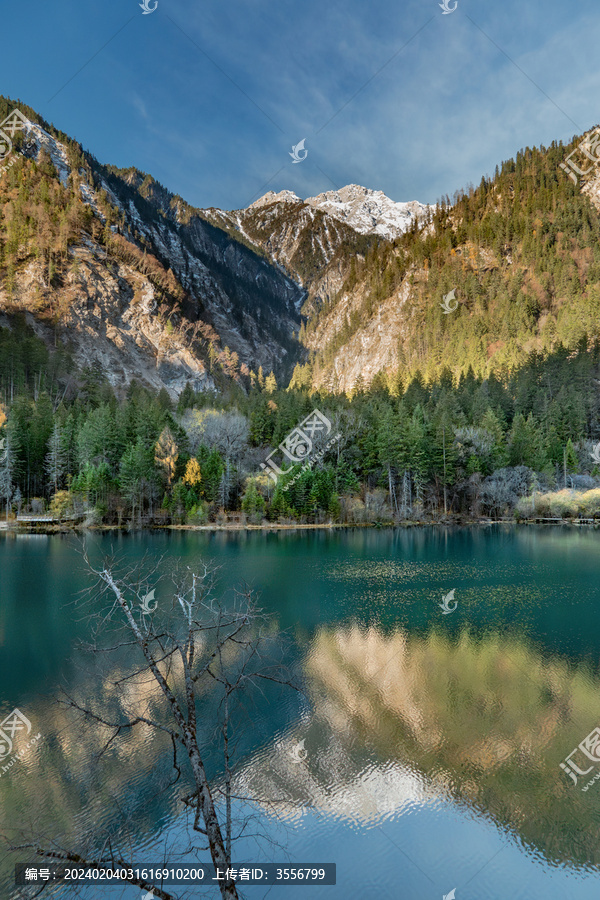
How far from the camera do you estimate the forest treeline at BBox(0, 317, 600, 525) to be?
53781 mm

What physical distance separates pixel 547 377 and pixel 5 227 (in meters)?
108

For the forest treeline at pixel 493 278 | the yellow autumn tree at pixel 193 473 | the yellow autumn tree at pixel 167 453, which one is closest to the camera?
the yellow autumn tree at pixel 193 473

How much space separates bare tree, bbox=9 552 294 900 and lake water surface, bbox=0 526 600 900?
0.48 meters

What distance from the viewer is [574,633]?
56.1 feet

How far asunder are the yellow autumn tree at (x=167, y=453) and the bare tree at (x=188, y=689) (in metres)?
36.8

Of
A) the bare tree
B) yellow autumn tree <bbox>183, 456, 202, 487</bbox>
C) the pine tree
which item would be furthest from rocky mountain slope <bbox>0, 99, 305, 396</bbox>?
the bare tree

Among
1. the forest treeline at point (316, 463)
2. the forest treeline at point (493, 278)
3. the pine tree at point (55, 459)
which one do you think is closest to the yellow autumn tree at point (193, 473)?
the forest treeline at point (316, 463)

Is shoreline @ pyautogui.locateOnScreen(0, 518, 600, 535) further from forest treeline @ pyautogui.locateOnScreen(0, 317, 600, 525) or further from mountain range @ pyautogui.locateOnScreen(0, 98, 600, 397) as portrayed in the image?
mountain range @ pyautogui.locateOnScreen(0, 98, 600, 397)

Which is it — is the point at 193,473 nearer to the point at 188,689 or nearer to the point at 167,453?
the point at 167,453

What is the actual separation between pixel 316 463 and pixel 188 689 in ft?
188

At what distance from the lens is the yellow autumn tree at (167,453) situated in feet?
180

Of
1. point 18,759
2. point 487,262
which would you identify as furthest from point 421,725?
point 487,262

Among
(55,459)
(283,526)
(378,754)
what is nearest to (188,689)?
(378,754)

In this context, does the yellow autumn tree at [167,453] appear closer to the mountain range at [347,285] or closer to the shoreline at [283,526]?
the shoreline at [283,526]
